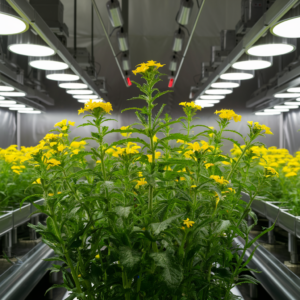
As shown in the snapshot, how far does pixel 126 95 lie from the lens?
6.67 m

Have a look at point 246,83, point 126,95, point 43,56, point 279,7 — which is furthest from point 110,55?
point 279,7

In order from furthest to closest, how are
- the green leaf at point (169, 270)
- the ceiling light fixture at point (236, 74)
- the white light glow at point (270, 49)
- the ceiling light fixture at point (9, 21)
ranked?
the ceiling light fixture at point (236, 74) < the white light glow at point (270, 49) < the ceiling light fixture at point (9, 21) < the green leaf at point (169, 270)

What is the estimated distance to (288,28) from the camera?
1.59 metres

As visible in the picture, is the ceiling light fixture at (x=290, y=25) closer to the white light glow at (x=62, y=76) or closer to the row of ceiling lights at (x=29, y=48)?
the row of ceiling lights at (x=29, y=48)

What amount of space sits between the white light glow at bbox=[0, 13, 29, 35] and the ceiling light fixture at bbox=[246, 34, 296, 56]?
1.43 meters

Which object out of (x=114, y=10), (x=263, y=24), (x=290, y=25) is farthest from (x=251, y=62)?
(x=114, y=10)

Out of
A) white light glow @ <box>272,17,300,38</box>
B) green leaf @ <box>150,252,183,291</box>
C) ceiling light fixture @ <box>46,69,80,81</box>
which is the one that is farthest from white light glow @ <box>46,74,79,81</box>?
green leaf @ <box>150,252,183,291</box>

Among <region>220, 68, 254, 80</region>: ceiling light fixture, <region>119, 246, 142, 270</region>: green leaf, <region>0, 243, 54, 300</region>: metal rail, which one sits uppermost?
<region>220, 68, 254, 80</region>: ceiling light fixture

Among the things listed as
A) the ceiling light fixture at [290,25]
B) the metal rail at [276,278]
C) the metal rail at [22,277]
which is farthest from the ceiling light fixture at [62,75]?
the metal rail at [276,278]

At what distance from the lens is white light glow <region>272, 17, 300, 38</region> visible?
4.92 ft

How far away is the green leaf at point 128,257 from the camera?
0.86 metres

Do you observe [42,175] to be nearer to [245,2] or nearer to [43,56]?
[43,56]

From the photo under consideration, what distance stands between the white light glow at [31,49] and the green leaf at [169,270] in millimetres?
1676

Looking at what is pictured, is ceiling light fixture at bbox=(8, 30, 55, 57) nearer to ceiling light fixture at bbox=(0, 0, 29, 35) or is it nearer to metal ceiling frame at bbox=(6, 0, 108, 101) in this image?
metal ceiling frame at bbox=(6, 0, 108, 101)
